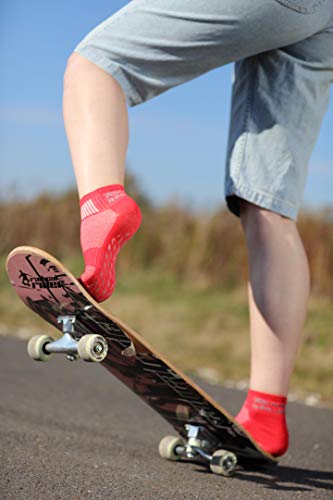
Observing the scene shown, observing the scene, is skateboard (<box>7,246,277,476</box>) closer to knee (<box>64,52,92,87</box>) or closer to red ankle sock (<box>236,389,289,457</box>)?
red ankle sock (<box>236,389,289,457</box>)

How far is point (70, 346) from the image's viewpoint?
1.45 metres

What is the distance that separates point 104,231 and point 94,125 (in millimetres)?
242

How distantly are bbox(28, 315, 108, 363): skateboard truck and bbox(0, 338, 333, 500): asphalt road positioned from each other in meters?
0.25

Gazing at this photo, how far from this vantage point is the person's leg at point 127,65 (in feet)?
4.66

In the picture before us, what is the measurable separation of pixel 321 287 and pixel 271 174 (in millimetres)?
5070

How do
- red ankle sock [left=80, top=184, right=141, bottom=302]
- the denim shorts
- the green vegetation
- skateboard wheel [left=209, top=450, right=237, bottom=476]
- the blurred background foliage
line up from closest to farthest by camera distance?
1. red ankle sock [left=80, top=184, right=141, bottom=302]
2. the denim shorts
3. skateboard wheel [left=209, top=450, right=237, bottom=476]
4. the green vegetation
5. the blurred background foliage

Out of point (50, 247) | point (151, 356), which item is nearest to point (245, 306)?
point (50, 247)

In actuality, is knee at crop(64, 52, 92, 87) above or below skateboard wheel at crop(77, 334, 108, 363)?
above

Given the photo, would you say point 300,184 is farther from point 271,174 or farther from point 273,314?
point 273,314

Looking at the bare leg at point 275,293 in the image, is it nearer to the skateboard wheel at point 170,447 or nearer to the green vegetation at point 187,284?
the skateboard wheel at point 170,447

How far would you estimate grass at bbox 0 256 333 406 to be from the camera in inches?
175

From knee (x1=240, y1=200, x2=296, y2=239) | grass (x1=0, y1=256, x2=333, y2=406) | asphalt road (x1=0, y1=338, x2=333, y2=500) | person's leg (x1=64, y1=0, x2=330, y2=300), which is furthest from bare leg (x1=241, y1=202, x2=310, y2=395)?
grass (x1=0, y1=256, x2=333, y2=406)

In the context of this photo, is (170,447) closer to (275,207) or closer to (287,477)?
(287,477)

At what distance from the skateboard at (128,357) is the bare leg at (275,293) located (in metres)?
0.17
